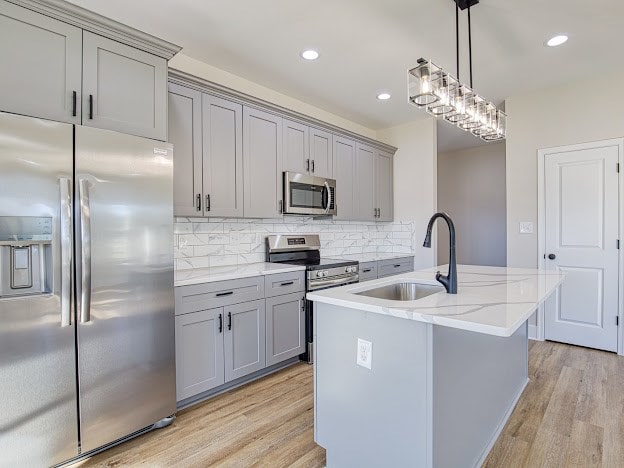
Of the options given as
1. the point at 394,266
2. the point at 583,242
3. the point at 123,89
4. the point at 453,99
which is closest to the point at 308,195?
the point at 394,266

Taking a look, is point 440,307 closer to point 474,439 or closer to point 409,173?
point 474,439

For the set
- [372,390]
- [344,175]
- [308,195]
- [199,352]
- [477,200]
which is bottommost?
[199,352]

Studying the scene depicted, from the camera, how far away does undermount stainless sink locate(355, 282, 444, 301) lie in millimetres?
2068

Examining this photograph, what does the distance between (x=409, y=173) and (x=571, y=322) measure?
2460 millimetres

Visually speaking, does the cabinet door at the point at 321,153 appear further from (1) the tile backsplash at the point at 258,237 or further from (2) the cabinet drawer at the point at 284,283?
(2) the cabinet drawer at the point at 284,283

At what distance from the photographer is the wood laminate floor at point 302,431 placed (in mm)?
1812

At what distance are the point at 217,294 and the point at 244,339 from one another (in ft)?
1.43

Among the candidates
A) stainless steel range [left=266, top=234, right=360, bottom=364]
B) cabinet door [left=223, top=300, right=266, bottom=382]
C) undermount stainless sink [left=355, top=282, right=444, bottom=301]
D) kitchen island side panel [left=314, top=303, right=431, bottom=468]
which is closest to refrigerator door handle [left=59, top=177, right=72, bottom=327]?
cabinet door [left=223, top=300, right=266, bottom=382]

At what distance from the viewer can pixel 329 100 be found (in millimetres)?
3836

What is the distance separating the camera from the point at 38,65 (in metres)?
1.69

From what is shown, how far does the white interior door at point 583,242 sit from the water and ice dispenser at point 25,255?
13.9 feet

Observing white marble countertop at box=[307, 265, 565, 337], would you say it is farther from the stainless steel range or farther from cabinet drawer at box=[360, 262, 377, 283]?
cabinet drawer at box=[360, 262, 377, 283]

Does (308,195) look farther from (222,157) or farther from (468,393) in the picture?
(468,393)

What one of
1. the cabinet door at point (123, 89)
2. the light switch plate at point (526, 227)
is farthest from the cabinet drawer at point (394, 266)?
the cabinet door at point (123, 89)
